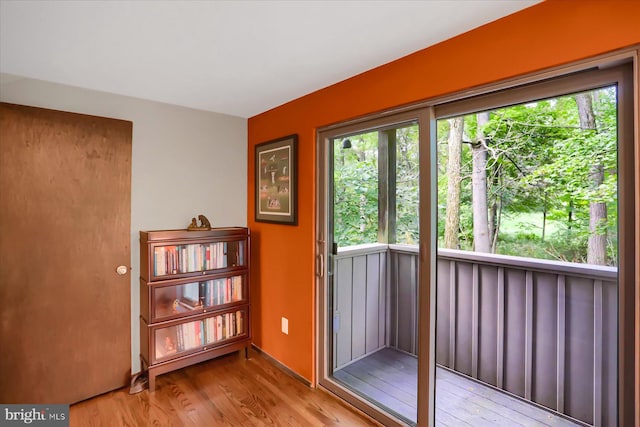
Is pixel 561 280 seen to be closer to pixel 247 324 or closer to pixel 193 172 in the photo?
pixel 247 324

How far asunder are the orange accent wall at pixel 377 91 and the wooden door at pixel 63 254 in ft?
3.75

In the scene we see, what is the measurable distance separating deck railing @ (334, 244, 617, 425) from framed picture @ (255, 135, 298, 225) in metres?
0.61

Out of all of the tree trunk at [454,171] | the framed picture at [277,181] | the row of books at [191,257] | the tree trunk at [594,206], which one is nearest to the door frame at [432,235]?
the framed picture at [277,181]

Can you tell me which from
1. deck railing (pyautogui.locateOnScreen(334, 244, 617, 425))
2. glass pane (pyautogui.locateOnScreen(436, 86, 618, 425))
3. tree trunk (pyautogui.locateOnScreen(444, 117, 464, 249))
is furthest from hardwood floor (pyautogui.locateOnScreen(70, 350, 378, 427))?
tree trunk (pyautogui.locateOnScreen(444, 117, 464, 249))

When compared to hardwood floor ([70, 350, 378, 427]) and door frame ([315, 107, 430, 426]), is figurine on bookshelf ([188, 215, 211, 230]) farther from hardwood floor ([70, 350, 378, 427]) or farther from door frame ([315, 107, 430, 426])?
hardwood floor ([70, 350, 378, 427])

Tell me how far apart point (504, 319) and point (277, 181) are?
84.4 inches

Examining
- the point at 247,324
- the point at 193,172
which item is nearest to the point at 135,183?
the point at 193,172

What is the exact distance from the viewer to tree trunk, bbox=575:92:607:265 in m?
1.67

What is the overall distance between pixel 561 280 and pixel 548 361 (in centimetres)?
58

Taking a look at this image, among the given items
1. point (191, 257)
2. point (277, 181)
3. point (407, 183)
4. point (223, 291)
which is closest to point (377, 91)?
point (407, 183)

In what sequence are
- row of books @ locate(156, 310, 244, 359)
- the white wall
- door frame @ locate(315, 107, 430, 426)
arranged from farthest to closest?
1. row of books @ locate(156, 310, 244, 359)
2. door frame @ locate(315, 107, 430, 426)
3. the white wall

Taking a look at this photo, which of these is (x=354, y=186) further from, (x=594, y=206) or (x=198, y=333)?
(x=198, y=333)

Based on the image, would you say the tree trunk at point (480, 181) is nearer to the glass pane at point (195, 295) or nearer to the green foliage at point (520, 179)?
the green foliage at point (520, 179)

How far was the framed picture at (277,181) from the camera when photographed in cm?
271
